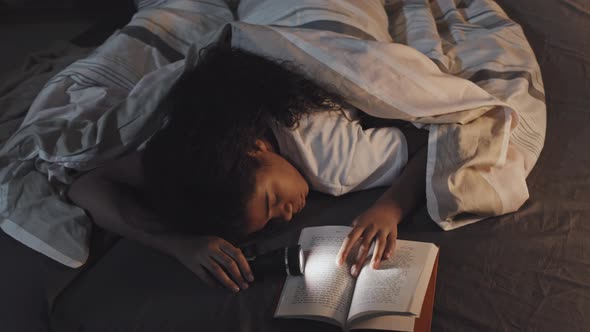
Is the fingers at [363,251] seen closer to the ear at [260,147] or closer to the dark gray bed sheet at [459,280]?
the dark gray bed sheet at [459,280]

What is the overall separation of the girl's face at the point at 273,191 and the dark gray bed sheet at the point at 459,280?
5cm

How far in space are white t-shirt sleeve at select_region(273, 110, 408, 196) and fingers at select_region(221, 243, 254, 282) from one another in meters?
0.19

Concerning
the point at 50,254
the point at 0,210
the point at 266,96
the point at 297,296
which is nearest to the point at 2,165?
the point at 0,210

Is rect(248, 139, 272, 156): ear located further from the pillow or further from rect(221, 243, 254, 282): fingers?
the pillow

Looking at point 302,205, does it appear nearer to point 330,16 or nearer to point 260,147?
point 260,147

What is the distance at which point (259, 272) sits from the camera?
0.84 meters

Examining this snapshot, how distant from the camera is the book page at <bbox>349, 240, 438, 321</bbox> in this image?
72 cm

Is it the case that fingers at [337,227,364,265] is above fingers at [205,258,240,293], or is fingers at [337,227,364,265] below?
above

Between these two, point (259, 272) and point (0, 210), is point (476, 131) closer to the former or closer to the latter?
point (259, 272)

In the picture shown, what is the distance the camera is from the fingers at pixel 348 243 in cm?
80

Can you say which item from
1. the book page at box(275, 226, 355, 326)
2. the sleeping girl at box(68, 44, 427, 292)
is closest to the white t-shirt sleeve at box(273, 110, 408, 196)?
the sleeping girl at box(68, 44, 427, 292)

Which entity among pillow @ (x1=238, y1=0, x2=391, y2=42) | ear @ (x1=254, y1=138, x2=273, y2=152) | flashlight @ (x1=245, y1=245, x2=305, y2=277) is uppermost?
pillow @ (x1=238, y1=0, x2=391, y2=42)

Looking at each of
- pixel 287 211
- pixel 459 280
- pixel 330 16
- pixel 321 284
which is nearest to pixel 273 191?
pixel 287 211

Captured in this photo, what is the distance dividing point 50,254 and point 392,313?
1.83 ft
